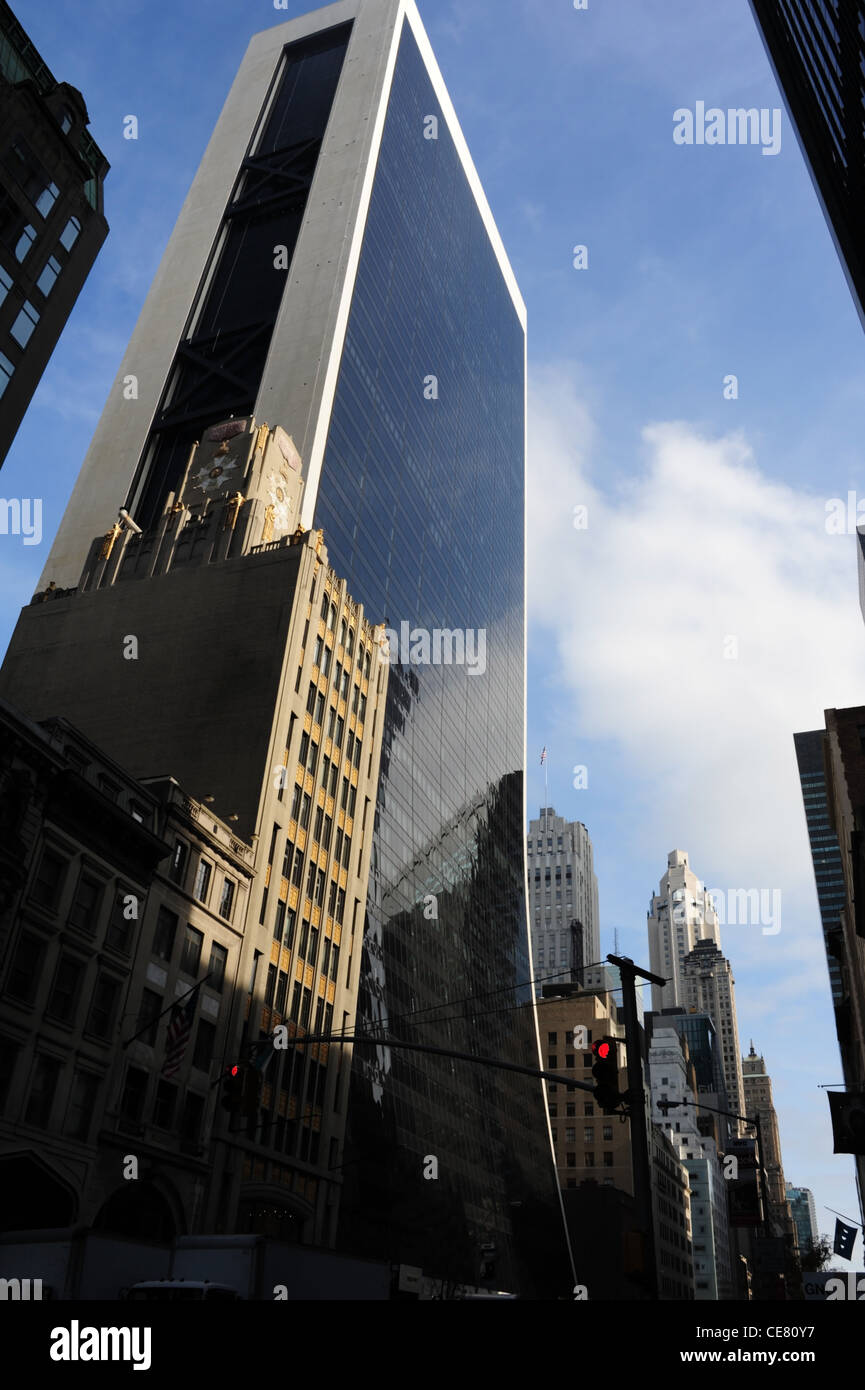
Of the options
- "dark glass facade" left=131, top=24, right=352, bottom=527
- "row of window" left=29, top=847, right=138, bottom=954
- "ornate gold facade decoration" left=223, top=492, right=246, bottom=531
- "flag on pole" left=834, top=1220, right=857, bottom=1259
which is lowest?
"flag on pole" left=834, top=1220, right=857, bottom=1259

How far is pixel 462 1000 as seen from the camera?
103750mm

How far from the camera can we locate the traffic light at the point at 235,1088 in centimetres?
2000

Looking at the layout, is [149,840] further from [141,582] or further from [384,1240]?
[384,1240]

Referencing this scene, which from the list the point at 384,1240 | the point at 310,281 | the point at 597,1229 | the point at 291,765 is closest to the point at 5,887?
the point at 291,765

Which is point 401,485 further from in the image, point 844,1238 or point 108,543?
point 844,1238

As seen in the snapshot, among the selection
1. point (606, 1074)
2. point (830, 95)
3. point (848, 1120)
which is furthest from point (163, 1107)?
point (830, 95)

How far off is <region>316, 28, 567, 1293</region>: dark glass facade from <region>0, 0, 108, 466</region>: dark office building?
167 feet

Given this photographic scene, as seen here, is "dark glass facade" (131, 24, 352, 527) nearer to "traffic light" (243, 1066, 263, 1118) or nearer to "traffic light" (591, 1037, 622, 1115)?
"traffic light" (243, 1066, 263, 1118)

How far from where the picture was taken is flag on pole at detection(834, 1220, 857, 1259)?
40.3 metres

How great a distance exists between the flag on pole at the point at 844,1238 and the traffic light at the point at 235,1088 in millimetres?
30376

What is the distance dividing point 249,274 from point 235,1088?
445 ft

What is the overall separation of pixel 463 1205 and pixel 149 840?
6218 cm

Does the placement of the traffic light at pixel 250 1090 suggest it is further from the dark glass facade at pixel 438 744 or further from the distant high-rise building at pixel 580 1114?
the distant high-rise building at pixel 580 1114

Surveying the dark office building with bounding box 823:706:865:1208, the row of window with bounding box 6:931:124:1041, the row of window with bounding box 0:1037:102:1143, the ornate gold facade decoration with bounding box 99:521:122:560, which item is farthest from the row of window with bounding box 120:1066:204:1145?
the ornate gold facade decoration with bounding box 99:521:122:560
